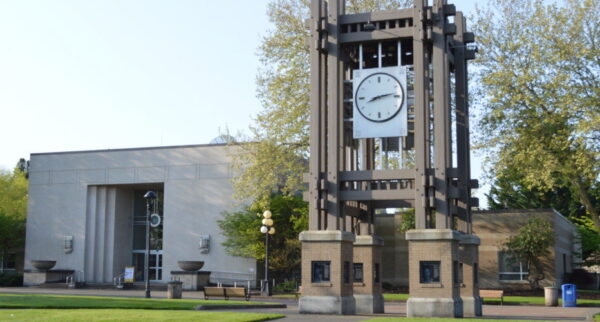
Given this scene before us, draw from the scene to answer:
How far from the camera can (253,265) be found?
45.8 meters

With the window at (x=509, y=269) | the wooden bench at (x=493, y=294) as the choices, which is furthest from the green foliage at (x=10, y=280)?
the wooden bench at (x=493, y=294)

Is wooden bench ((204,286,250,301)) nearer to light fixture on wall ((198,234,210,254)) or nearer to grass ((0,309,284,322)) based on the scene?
grass ((0,309,284,322))

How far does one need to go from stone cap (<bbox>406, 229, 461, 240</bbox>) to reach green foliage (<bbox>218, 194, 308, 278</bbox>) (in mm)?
21378

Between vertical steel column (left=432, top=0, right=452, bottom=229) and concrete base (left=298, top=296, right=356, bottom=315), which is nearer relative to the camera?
concrete base (left=298, top=296, right=356, bottom=315)

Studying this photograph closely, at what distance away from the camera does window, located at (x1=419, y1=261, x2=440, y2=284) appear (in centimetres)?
2239

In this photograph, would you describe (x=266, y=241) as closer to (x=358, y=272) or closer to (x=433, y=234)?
(x=358, y=272)

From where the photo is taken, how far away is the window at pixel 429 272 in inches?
882

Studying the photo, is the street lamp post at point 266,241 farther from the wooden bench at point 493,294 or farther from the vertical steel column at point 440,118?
the vertical steel column at point 440,118

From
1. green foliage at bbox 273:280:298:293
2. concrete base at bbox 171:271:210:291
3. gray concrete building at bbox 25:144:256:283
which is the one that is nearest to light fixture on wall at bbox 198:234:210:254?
gray concrete building at bbox 25:144:256:283

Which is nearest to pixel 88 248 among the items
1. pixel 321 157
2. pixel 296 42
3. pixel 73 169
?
pixel 73 169

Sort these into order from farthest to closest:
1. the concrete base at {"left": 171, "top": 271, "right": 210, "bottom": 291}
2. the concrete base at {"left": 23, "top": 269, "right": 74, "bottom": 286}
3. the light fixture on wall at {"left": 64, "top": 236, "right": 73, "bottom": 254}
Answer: the light fixture on wall at {"left": 64, "top": 236, "right": 73, "bottom": 254}
the concrete base at {"left": 23, "top": 269, "right": 74, "bottom": 286}
the concrete base at {"left": 171, "top": 271, "right": 210, "bottom": 291}

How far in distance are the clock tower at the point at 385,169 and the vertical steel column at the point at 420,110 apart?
3 centimetres

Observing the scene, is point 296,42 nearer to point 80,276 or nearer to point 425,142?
point 425,142

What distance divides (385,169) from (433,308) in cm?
464
